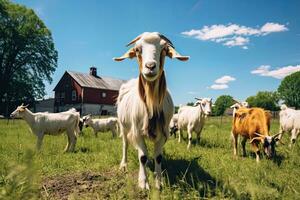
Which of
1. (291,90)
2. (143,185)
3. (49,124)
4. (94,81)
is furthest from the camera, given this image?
(291,90)

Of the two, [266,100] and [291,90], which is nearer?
[291,90]

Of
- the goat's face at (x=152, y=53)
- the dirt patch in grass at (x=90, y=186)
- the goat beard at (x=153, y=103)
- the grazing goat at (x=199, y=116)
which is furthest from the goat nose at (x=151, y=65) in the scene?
the grazing goat at (x=199, y=116)

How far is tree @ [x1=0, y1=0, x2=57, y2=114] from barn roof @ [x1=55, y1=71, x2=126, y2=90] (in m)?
5.21

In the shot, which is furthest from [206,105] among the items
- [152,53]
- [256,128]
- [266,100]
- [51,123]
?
[266,100]

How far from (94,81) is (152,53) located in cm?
5162

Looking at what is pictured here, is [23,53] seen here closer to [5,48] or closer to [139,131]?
[5,48]

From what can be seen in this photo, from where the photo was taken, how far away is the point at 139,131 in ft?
17.5

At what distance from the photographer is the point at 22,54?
150 ft

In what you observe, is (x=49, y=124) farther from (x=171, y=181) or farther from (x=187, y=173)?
(x=171, y=181)

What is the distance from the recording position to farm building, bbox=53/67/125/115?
52003 mm

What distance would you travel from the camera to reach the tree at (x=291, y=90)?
91800 mm

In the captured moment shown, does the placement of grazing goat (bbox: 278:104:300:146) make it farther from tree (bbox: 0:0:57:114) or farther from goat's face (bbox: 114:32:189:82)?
tree (bbox: 0:0:57:114)

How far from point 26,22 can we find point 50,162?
45237 mm

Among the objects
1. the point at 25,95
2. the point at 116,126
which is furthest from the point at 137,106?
the point at 25,95
